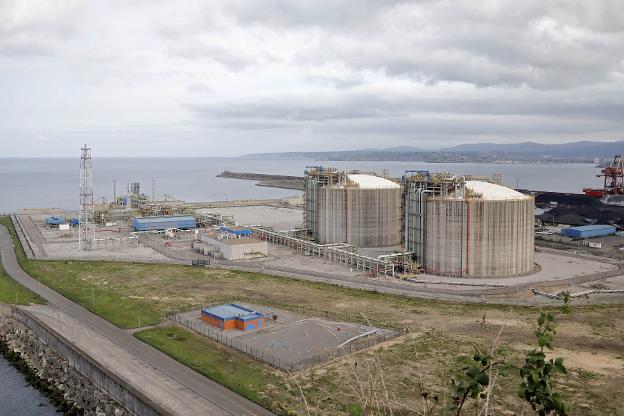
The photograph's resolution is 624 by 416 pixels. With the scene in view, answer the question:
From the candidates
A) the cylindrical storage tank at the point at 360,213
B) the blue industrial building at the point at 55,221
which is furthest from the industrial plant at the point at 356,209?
the blue industrial building at the point at 55,221

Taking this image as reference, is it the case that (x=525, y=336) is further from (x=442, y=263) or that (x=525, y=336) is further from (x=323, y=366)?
(x=442, y=263)

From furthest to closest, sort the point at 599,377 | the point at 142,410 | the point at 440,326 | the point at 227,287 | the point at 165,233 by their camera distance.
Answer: the point at 165,233
the point at 227,287
the point at 440,326
the point at 599,377
the point at 142,410

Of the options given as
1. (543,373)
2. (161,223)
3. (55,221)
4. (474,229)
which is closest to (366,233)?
(474,229)

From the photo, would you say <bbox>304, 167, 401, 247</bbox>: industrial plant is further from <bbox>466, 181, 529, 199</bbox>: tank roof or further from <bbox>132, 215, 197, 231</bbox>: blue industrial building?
<bbox>132, 215, 197, 231</bbox>: blue industrial building

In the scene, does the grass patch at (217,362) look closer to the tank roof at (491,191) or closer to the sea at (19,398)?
the sea at (19,398)

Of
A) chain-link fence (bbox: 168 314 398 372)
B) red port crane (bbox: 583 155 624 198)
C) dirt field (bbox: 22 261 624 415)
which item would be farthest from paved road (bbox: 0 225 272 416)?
red port crane (bbox: 583 155 624 198)

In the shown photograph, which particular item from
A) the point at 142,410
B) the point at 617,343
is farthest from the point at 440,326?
the point at 142,410

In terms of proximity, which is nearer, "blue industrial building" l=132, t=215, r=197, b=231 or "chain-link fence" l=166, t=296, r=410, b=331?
"chain-link fence" l=166, t=296, r=410, b=331

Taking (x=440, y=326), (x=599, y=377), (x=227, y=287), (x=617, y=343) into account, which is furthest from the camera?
(x=227, y=287)
